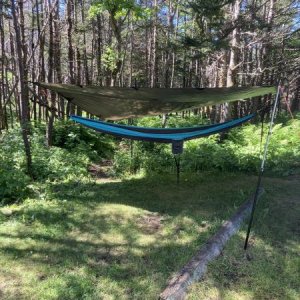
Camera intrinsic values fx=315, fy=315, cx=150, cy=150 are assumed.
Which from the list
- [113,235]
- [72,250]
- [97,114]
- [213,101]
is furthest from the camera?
[97,114]

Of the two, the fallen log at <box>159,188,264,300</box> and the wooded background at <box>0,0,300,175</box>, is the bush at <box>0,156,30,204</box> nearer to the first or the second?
the wooded background at <box>0,0,300,175</box>

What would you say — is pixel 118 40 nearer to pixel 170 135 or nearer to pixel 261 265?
pixel 170 135

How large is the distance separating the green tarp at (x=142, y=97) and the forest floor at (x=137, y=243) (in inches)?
42.6

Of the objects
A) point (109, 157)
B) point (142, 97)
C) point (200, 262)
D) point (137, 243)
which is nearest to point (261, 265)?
point (200, 262)

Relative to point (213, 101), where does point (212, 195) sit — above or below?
below

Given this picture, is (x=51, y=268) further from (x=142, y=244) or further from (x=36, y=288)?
(x=142, y=244)

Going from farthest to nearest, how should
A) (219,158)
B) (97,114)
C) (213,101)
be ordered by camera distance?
(219,158), (97,114), (213,101)

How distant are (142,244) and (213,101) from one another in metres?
2.01

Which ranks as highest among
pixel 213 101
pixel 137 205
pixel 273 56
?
pixel 273 56

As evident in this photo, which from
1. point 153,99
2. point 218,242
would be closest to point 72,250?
point 218,242

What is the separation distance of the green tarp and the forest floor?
1.08 m

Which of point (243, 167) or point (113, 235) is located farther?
point (243, 167)

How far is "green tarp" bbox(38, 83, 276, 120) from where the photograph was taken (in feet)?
12.0

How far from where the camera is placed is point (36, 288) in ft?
6.59
